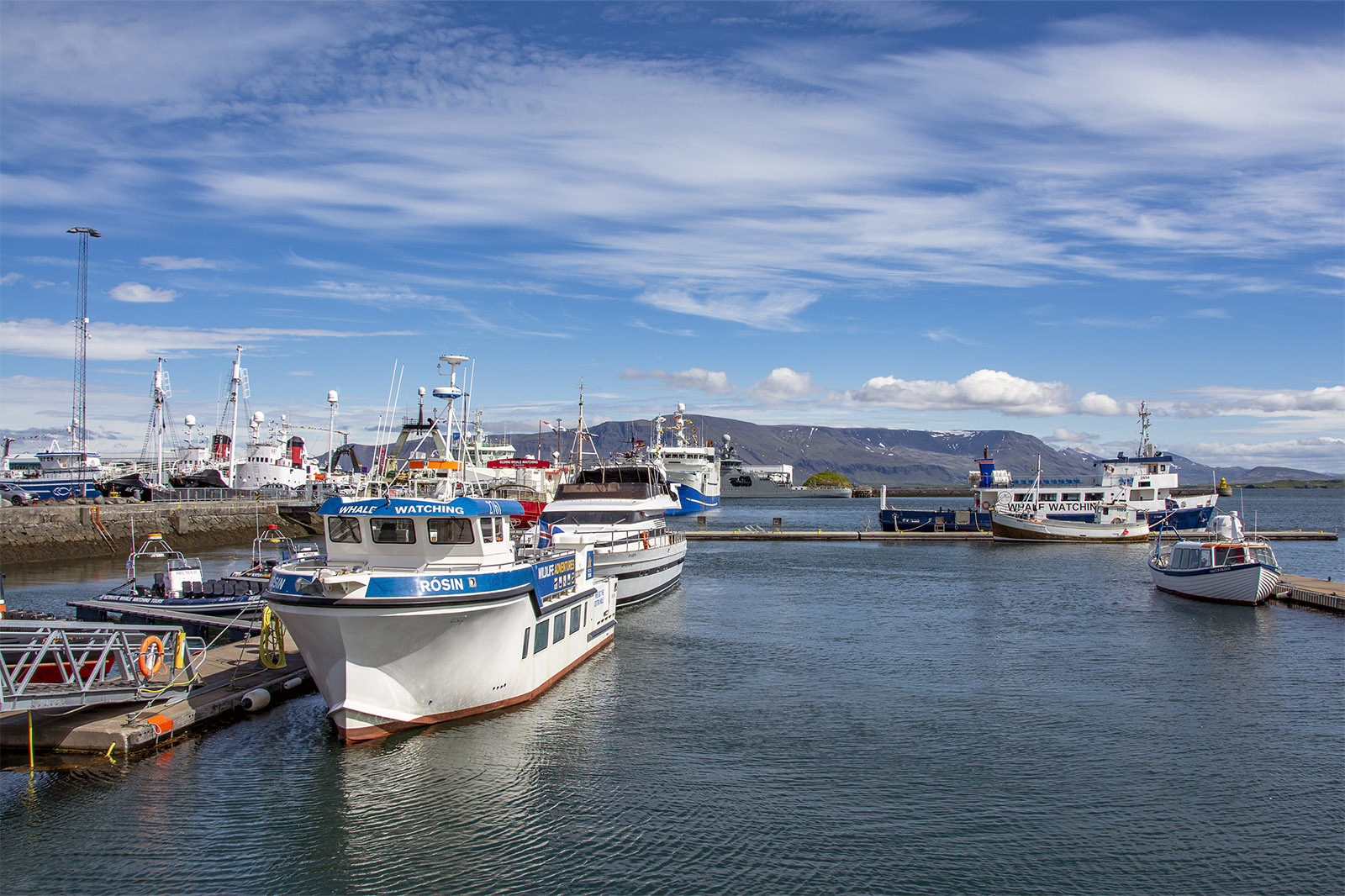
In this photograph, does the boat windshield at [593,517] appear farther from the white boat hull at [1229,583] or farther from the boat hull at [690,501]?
the boat hull at [690,501]

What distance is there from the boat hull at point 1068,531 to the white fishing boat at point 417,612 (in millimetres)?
60254

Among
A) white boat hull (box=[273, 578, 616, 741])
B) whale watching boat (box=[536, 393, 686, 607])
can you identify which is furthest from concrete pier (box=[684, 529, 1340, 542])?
white boat hull (box=[273, 578, 616, 741])

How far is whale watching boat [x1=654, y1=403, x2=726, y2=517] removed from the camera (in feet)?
416

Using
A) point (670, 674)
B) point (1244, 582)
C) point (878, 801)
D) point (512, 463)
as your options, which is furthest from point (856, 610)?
point (512, 463)

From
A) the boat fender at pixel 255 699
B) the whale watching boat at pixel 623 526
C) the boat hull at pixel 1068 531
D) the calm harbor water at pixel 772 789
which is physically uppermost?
the whale watching boat at pixel 623 526

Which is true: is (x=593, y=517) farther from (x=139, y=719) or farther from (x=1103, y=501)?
(x=1103, y=501)

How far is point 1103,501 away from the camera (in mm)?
80812

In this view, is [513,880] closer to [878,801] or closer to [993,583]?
[878,801]

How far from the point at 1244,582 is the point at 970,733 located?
26.1 m

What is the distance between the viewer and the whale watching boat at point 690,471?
12694 cm

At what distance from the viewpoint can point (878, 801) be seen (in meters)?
16.3

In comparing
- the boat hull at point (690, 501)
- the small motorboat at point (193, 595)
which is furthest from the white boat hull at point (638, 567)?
the boat hull at point (690, 501)

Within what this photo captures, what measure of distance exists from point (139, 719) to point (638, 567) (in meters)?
21.4

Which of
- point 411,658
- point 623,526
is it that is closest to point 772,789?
point 411,658
